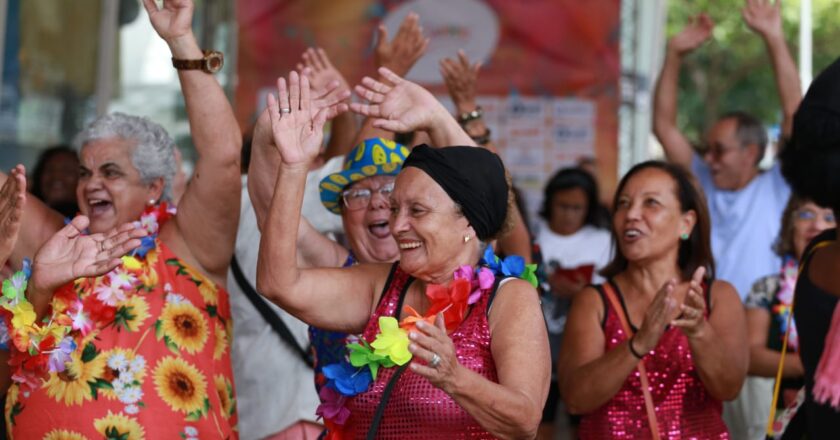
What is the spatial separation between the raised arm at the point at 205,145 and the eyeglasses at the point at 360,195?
1.39 ft

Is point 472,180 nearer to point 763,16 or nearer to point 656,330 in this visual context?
point 656,330

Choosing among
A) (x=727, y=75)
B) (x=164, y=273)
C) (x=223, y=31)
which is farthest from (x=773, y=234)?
(x=727, y=75)

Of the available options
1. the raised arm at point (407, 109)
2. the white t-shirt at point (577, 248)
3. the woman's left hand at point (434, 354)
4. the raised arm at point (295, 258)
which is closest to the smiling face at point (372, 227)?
the raised arm at point (407, 109)

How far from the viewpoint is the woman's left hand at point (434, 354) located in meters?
2.58

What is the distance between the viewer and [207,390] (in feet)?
12.1

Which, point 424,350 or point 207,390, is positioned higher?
point 424,350

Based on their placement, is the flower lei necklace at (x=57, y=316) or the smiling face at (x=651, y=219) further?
the smiling face at (x=651, y=219)

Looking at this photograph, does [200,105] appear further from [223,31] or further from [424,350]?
[223,31]

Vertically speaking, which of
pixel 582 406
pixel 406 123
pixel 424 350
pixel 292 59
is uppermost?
pixel 292 59

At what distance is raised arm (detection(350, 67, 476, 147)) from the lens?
3580mm

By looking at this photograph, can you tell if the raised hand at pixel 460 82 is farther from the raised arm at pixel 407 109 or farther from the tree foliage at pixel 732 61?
the tree foliage at pixel 732 61

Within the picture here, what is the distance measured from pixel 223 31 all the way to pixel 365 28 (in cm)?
135

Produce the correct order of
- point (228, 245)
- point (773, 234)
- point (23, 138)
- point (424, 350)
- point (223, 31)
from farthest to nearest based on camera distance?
point (223, 31), point (23, 138), point (773, 234), point (228, 245), point (424, 350)

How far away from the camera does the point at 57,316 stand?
11.6 feet
